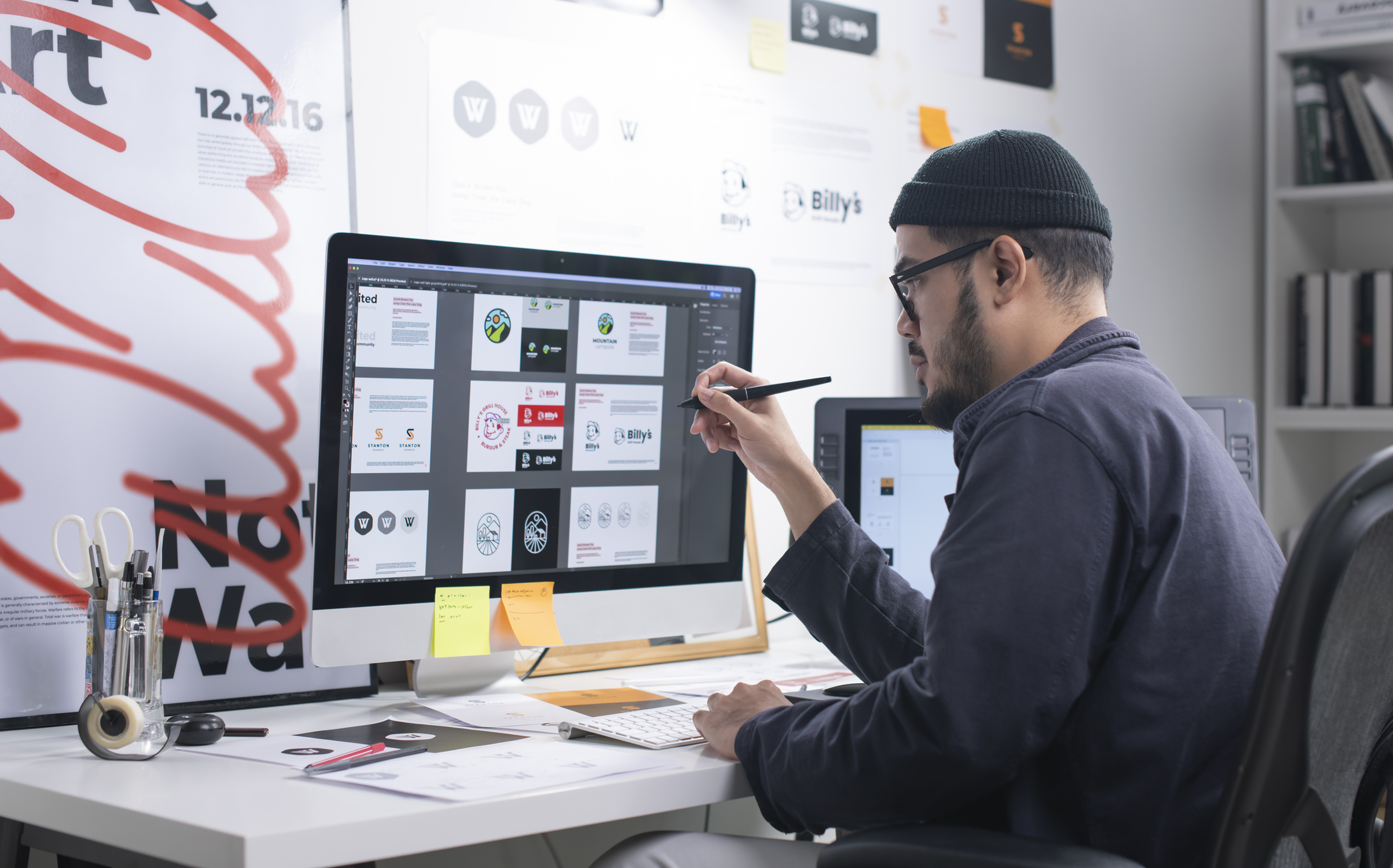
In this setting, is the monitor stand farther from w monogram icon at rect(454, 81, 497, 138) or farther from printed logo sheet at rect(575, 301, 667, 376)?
w monogram icon at rect(454, 81, 497, 138)

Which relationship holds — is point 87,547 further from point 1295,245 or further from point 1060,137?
point 1295,245

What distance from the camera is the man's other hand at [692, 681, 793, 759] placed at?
1145mm

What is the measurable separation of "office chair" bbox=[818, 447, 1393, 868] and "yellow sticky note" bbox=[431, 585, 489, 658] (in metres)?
0.61

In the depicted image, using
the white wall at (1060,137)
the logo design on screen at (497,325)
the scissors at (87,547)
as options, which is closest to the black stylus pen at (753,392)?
the logo design on screen at (497,325)

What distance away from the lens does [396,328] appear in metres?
1.35

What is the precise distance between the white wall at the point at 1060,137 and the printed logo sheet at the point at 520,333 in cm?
32

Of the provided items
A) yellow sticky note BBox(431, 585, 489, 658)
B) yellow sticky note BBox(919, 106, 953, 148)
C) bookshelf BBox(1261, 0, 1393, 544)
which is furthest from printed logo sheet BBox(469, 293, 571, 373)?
bookshelf BBox(1261, 0, 1393, 544)

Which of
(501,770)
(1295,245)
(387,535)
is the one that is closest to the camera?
(501,770)

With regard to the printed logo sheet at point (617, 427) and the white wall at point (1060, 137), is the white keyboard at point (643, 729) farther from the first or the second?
the white wall at point (1060, 137)

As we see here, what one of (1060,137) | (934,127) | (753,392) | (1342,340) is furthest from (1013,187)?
(1342,340)

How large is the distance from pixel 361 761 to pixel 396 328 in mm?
515

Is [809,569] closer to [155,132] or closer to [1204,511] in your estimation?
[1204,511]

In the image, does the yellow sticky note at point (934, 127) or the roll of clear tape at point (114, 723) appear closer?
the roll of clear tape at point (114, 723)

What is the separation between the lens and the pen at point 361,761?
1.05 meters
